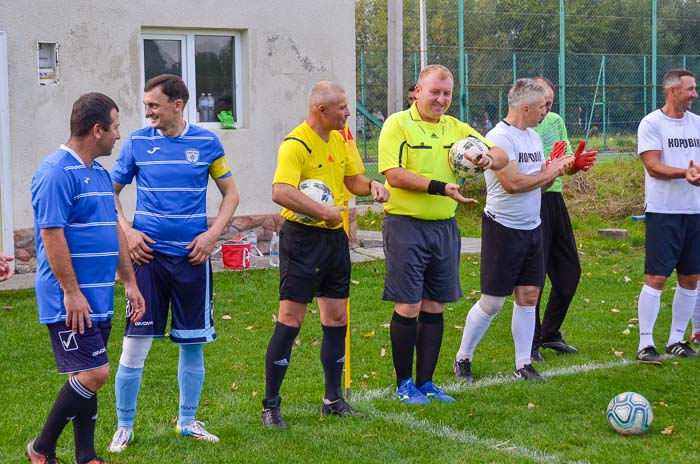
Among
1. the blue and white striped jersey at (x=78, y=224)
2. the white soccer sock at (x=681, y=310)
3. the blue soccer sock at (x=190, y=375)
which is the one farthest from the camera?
the white soccer sock at (x=681, y=310)

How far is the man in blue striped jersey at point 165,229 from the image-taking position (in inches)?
218

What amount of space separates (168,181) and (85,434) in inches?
57.1

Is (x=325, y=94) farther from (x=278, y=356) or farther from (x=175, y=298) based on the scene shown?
(x=278, y=356)

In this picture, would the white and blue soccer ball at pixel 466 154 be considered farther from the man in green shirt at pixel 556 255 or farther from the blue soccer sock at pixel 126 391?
the blue soccer sock at pixel 126 391

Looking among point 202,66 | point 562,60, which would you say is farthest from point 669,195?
point 562,60

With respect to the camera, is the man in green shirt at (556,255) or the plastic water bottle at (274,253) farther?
the plastic water bottle at (274,253)

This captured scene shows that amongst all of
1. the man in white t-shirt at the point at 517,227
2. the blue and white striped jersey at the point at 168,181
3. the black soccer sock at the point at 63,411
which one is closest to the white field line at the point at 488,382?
the man in white t-shirt at the point at 517,227

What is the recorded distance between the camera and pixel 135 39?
1173 centimetres

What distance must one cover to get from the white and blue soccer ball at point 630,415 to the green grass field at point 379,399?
0.07 metres

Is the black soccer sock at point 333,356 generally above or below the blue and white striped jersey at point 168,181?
below

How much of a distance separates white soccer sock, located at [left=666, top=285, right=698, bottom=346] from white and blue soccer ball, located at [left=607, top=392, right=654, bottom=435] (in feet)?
7.47

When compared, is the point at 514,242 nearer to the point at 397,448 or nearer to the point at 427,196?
the point at 427,196

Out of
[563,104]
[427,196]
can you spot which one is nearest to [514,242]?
[427,196]

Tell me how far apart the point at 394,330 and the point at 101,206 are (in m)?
2.46
